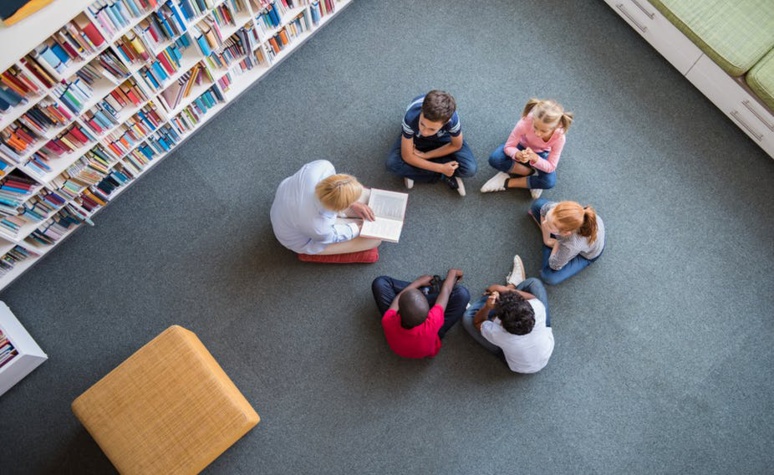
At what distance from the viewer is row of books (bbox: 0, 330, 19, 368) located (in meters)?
3.05

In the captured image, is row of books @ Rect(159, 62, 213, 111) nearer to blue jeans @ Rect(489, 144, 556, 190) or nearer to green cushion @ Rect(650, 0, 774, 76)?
blue jeans @ Rect(489, 144, 556, 190)

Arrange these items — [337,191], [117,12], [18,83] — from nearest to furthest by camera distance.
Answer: [18,83] < [117,12] < [337,191]

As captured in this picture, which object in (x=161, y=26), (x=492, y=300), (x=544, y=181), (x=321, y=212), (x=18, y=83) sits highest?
(x=18, y=83)

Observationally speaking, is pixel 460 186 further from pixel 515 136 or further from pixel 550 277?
pixel 550 277

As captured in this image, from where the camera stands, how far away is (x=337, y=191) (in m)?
2.77

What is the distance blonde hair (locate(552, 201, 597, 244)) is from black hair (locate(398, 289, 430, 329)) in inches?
35.7

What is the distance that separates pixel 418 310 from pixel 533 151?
1.35 meters

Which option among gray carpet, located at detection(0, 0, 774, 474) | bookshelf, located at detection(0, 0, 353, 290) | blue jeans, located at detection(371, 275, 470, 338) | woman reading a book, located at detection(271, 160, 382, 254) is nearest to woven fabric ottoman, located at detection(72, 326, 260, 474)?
gray carpet, located at detection(0, 0, 774, 474)

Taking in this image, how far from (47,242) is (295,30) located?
2111mm

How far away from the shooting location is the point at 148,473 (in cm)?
272

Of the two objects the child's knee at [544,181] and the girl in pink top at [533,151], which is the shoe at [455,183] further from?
the child's knee at [544,181]

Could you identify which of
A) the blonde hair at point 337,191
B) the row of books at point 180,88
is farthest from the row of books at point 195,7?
the blonde hair at point 337,191

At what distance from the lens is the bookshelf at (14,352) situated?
3.06m

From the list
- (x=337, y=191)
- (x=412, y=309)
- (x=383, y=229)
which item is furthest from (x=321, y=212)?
(x=412, y=309)
